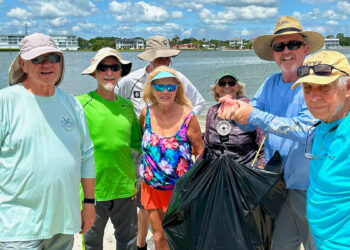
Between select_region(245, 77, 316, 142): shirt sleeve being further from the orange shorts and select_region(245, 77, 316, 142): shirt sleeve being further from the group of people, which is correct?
the orange shorts

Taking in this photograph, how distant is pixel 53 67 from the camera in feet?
7.24

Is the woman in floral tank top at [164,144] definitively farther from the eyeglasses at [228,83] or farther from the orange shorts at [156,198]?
the eyeglasses at [228,83]

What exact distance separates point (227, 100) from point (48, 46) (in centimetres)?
117

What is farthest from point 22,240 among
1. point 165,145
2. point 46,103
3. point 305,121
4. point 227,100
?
point 305,121

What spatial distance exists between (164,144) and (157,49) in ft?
5.36

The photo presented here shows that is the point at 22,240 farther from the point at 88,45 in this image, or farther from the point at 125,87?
the point at 88,45

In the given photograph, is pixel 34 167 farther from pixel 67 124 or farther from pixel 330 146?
pixel 330 146

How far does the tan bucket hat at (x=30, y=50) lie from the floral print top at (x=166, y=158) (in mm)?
1094

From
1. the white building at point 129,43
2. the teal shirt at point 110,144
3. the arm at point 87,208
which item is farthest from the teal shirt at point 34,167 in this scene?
the white building at point 129,43

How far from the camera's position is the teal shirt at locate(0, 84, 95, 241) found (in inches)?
80.2

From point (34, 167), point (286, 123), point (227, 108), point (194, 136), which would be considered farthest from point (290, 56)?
point (34, 167)

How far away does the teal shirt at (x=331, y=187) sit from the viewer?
5.53 feet

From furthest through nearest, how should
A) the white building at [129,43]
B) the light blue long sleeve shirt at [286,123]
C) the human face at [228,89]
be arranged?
the white building at [129,43], the human face at [228,89], the light blue long sleeve shirt at [286,123]

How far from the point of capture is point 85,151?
2.47 metres
